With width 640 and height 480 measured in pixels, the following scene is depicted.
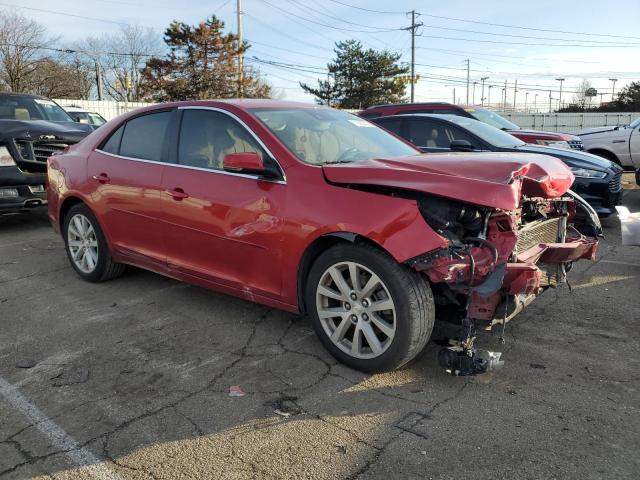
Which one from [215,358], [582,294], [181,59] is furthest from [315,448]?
[181,59]

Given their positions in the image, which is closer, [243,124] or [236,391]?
[236,391]

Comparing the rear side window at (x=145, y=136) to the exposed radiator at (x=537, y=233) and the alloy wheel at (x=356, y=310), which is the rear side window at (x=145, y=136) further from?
the exposed radiator at (x=537, y=233)

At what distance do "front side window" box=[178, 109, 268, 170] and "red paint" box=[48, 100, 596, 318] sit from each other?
0.08 m

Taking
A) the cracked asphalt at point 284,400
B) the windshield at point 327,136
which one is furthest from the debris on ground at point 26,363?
the windshield at point 327,136

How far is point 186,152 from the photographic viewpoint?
4.24 metres

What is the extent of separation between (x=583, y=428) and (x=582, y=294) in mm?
2338

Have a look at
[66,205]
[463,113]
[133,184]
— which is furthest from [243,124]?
[463,113]

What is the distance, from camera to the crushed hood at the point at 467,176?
294cm

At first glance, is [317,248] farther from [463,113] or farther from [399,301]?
[463,113]

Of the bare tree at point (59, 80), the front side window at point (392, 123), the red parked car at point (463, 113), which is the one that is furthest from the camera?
the bare tree at point (59, 80)

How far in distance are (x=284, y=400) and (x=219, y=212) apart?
4.72 ft

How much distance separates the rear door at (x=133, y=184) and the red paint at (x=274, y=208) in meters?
0.01

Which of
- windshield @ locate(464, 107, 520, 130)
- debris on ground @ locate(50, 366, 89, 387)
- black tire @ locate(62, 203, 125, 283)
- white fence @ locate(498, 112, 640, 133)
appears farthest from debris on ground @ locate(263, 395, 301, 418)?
white fence @ locate(498, 112, 640, 133)

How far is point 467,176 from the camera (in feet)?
10.0
